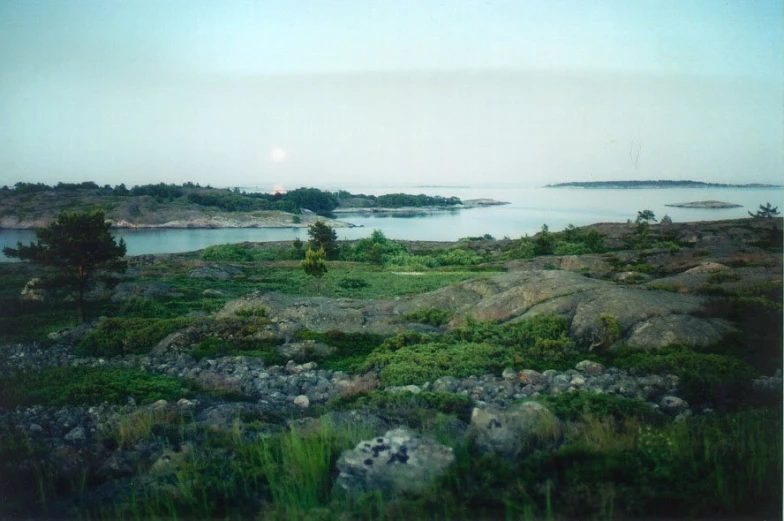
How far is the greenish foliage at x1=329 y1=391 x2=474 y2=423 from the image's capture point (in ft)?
20.4

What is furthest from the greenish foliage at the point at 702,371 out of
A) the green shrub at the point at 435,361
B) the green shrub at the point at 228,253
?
the green shrub at the point at 228,253

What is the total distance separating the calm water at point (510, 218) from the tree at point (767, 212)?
9 centimetres

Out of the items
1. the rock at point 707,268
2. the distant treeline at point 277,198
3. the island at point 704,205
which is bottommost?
the rock at point 707,268

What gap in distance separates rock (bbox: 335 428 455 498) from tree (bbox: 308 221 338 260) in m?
6.07

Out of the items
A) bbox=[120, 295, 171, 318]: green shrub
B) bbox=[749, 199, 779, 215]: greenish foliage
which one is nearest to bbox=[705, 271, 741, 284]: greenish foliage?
bbox=[749, 199, 779, 215]: greenish foliage

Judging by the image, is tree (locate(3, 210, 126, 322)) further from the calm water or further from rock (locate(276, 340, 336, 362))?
rock (locate(276, 340, 336, 362))

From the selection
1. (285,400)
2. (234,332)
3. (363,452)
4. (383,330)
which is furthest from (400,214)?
(363,452)

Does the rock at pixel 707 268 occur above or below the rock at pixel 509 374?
above

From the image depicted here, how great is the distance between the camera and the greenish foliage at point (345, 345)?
24.7 feet

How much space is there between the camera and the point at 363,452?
15.3ft

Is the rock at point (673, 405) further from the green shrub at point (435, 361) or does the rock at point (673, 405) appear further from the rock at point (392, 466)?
the rock at point (392, 466)

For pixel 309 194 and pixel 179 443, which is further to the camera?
pixel 309 194

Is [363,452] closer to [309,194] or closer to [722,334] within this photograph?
[722,334]

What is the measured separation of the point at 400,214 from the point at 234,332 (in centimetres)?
396
